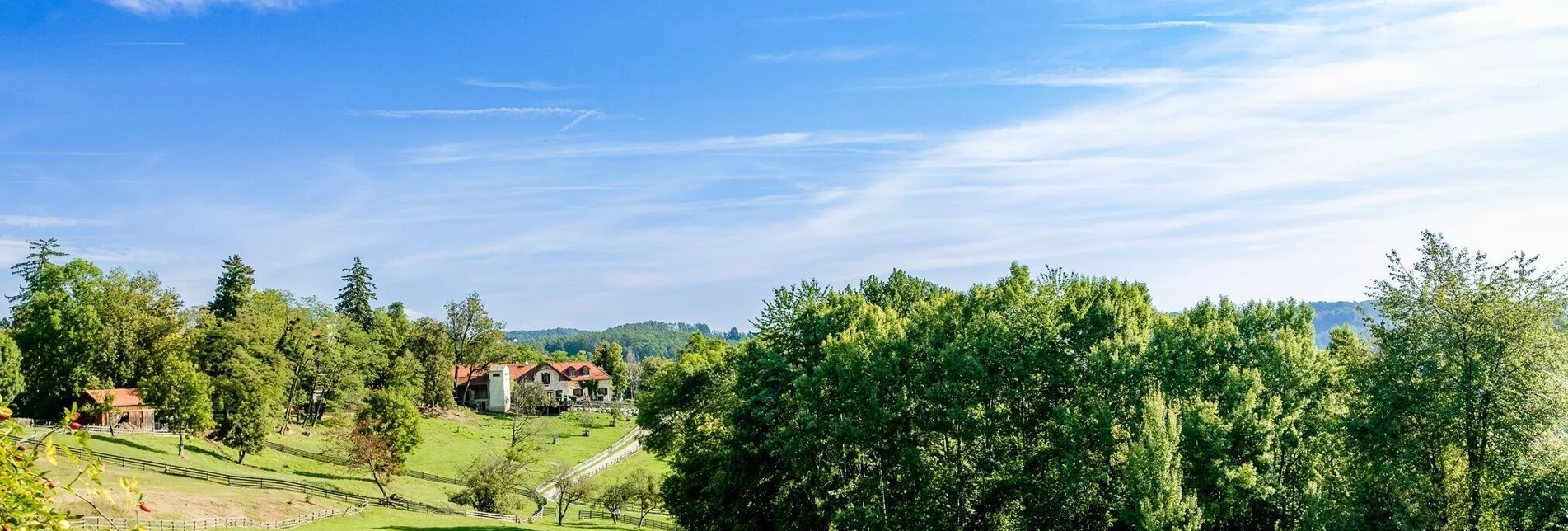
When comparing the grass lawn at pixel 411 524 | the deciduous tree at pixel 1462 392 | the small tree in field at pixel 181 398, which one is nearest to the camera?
the deciduous tree at pixel 1462 392

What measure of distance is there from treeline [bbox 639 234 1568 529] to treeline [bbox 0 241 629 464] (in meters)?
36.9

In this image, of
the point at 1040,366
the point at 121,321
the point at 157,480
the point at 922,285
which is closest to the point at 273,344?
the point at 121,321

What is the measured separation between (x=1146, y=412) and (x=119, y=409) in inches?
2850

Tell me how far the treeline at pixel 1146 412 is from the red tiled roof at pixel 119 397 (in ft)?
170

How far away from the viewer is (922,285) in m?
52.1

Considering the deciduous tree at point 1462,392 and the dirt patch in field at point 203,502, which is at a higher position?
the deciduous tree at point 1462,392

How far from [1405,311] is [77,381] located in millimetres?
83292

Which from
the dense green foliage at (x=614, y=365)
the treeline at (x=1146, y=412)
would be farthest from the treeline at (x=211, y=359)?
the dense green foliage at (x=614, y=365)

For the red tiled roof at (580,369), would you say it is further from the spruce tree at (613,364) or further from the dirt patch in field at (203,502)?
the dirt patch in field at (203,502)

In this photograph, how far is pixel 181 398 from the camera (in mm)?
62750

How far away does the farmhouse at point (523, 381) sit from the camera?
12256 centimetres

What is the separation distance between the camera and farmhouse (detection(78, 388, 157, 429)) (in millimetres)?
68250

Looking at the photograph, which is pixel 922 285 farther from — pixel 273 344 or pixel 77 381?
pixel 77 381

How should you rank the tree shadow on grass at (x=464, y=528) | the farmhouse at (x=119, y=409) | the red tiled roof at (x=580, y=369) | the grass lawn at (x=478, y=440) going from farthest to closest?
the red tiled roof at (x=580, y=369)
the grass lawn at (x=478, y=440)
the farmhouse at (x=119, y=409)
the tree shadow on grass at (x=464, y=528)
